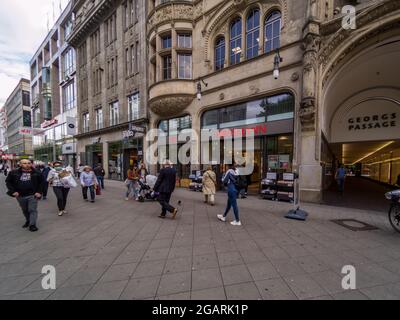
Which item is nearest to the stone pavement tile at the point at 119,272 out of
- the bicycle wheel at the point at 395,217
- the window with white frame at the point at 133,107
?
the bicycle wheel at the point at 395,217

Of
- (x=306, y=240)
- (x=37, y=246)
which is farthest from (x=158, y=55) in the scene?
(x=306, y=240)

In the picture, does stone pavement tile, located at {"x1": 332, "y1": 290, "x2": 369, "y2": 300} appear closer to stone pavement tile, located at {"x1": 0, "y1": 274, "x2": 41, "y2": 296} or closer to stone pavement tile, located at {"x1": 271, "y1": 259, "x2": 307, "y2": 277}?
stone pavement tile, located at {"x1": 271, "y1": 259, "x2": 307, "y2": 277}

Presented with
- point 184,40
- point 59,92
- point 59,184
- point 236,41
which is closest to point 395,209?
point 59,184

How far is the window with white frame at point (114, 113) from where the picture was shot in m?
18.9

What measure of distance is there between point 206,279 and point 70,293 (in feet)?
6.27

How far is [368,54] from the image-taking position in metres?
8.43

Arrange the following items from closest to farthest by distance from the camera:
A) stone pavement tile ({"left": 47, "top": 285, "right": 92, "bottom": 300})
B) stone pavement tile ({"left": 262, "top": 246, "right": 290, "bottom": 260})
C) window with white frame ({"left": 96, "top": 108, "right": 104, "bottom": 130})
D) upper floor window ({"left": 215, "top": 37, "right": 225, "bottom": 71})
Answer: stone pavement tile ({"left": 47, "top": 285, "right": 92, "bottom": 300})
stone pavement tile ({"left": 262, "top": 246, "right": 290, "bottom": 260})
upper floor window ({"left": 215, "top": 37, "right": 225, "bottom": 71})
window with white frame ({"left": 96, "top": 108, "right": 104, "bottom": 130})

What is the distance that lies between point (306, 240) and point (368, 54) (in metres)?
9.47

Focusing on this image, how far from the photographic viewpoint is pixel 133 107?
17.3 metres

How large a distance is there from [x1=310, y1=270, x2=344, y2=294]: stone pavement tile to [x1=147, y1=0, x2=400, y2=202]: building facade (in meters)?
6.18

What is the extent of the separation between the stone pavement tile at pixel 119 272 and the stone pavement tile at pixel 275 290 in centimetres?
203

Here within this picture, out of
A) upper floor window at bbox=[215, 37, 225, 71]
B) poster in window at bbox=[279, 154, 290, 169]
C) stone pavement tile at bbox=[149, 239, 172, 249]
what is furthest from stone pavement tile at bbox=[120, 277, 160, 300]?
upper floor window at bbox=[215, 37, 225, 71]

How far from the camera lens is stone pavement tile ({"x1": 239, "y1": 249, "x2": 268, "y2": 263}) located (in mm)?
3425

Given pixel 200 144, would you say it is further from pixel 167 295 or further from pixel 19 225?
pixel 167 295
